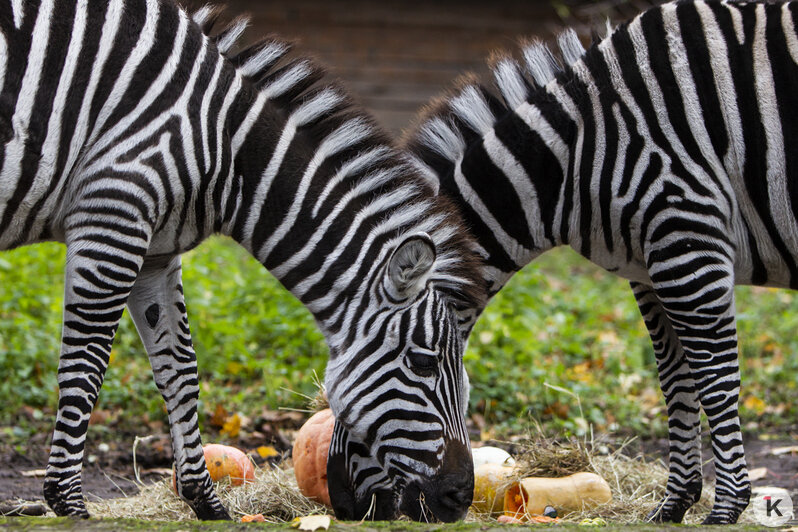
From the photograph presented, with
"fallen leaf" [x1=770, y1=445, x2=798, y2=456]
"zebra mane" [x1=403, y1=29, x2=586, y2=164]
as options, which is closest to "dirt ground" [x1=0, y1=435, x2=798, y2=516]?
"fallen leaf" [x1=770, y1=445, x2=798, y2=456]

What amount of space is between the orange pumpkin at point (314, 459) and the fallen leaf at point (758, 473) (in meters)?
2.99

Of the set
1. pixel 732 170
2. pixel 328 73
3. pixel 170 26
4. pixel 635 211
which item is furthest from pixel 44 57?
pixel 732 170

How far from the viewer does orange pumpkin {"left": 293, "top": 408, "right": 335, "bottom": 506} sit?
446cm

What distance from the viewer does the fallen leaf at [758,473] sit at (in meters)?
5.56

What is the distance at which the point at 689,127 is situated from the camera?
13.9ft

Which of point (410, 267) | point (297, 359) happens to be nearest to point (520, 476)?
point (410, 267)

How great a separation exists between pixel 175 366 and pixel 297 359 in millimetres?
2759

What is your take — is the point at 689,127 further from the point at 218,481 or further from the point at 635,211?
the point at 218,481

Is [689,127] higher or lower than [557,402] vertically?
higher

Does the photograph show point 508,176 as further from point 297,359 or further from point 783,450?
point 783,450

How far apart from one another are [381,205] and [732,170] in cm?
186

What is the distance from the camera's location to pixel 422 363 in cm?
378

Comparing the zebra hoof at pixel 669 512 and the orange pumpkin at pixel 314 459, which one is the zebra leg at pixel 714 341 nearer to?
the zebra hoof at pixel 669 512

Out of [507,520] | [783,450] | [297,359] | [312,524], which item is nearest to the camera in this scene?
[312,524]
